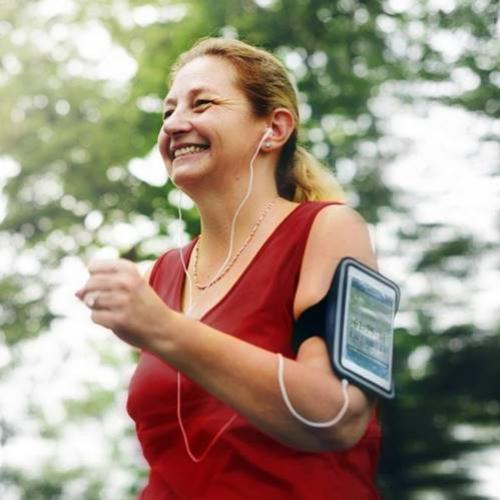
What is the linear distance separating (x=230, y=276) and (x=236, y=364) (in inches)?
13.4

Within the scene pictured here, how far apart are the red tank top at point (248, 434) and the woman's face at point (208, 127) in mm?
138

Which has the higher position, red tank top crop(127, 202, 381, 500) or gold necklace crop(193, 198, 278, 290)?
gold necklace crop(193, 198, 278, 290)

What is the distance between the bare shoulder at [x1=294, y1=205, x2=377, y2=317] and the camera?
4.81ft

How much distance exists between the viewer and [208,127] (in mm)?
1638

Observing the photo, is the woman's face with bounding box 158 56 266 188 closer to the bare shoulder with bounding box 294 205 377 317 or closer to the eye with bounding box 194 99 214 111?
the eye with bounding box 194 99 214 111

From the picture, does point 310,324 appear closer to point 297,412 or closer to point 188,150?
point 297,412

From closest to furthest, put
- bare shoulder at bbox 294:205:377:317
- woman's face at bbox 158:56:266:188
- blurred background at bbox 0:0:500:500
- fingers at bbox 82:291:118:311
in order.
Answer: fingers at bbox 82:291:118:311 < bare shoulder at bbox 294:205:377:317 < woman's face at bbox 158:56:266:188 < blurred background at bbox 0:0:500:500

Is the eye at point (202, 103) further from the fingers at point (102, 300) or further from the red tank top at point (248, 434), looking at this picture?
the fingers at point (102, 300)

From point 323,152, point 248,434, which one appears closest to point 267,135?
point 248,434

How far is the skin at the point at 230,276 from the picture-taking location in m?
1.26

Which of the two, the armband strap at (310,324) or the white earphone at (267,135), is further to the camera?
the white earphone at (267,135)

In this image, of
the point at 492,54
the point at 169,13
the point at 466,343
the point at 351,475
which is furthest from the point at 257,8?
the point at 351,475

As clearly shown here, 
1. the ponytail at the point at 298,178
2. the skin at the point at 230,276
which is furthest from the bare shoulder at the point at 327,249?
the ponytail at the point at 298,178

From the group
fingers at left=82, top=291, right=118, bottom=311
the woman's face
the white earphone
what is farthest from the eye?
fingers at left=82, top=291, right=118, bottom=311
